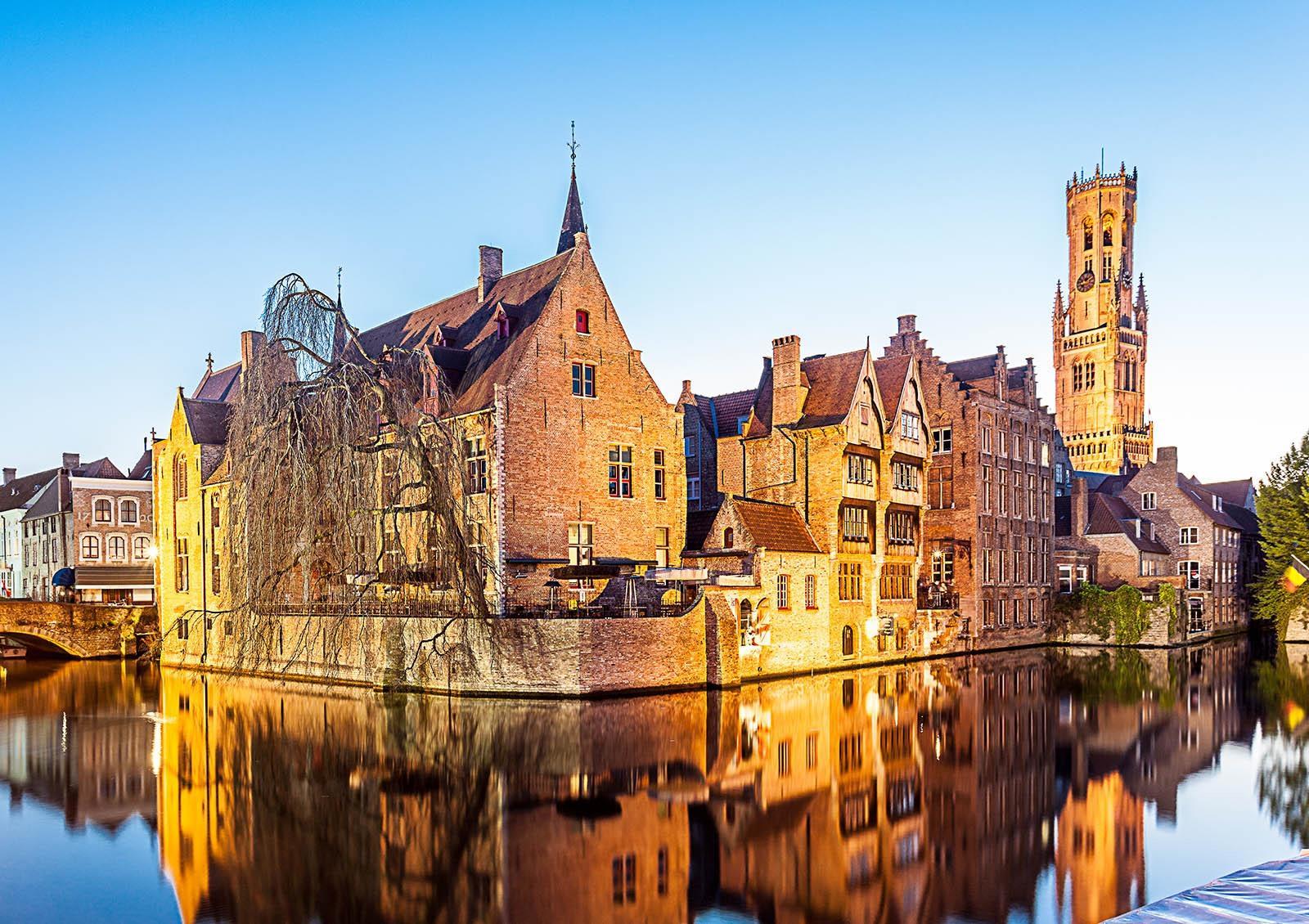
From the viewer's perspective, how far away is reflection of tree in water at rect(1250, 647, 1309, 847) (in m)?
17.5

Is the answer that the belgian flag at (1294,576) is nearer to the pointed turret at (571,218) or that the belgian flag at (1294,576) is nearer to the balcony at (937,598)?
the balcony at (937,598)

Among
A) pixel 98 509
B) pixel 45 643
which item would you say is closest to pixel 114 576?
pixel 98 509

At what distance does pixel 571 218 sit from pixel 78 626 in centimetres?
2903

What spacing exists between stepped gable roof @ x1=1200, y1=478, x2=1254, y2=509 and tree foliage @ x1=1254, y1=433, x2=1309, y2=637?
1793 centimetres

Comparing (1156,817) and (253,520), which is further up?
(253,520)

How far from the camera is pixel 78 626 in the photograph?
47062 mm

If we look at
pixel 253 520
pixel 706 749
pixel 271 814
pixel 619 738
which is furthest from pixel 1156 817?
pixel 253 520

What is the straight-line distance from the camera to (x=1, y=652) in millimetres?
49438

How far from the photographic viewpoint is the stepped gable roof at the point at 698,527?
38.1 meters

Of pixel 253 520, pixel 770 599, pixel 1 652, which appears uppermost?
pixel 253 520

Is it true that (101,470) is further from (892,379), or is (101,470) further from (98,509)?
(892,379)

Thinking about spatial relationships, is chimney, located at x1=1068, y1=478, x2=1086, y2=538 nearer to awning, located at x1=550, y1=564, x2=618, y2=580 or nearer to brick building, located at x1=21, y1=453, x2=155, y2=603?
awning, located at x1=550, y1=564, x2=618, y2=580

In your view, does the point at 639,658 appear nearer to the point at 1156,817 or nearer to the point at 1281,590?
the point at 1156,817

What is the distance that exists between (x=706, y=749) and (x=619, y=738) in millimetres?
2117
